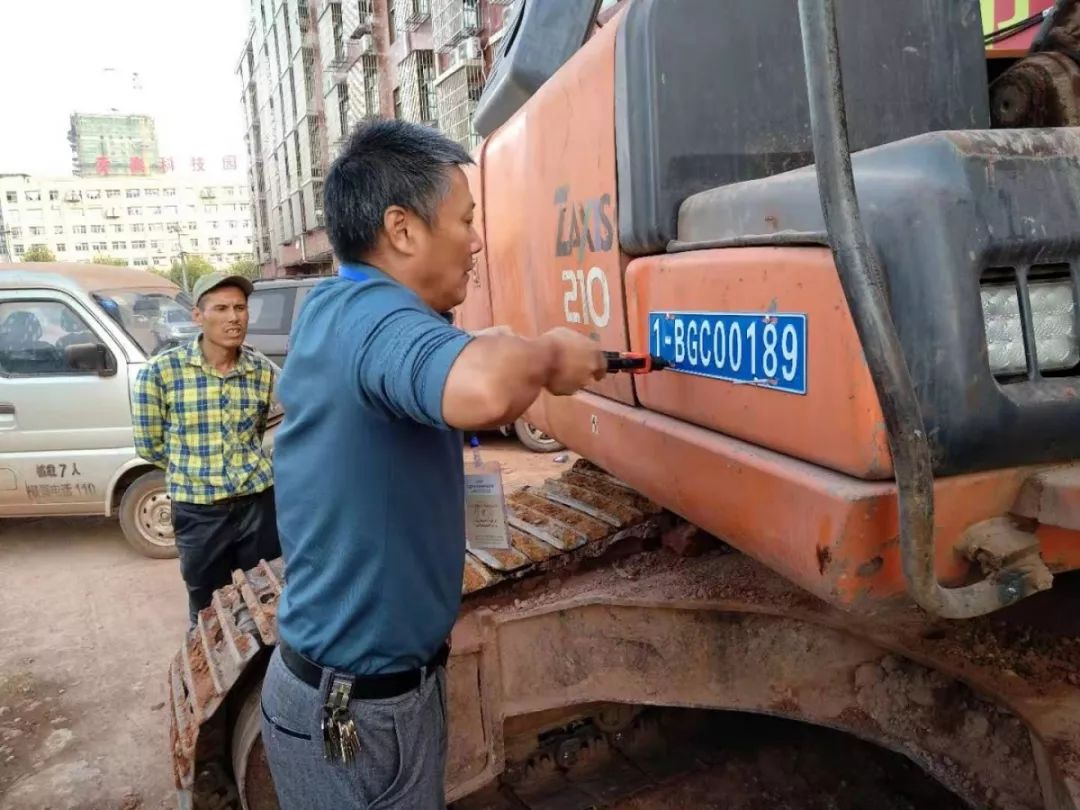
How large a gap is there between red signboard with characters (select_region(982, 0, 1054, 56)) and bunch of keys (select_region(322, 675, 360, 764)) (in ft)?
9.56

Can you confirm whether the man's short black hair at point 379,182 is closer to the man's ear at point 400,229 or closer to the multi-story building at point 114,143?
the man's ear at point 400,229

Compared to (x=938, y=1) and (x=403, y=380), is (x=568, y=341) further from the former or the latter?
(x=938, y=1)

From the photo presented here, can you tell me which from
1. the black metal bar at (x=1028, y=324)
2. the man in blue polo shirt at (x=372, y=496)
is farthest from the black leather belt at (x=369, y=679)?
the black metal bar at (x=1028, y=324)

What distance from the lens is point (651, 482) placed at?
2.11m

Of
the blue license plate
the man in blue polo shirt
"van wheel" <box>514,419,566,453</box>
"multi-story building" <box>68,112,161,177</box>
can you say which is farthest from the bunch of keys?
"multi-story building" <box>68,112,161,177</box>

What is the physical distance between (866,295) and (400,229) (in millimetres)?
809

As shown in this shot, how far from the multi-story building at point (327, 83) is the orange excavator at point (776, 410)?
33.9ft

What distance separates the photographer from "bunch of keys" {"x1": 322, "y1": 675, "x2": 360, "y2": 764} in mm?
1673

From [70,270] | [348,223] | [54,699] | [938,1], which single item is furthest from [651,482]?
[70,270]

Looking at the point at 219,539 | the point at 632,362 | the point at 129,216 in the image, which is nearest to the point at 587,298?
the point at 632,362

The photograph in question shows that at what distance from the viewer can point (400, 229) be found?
5.24ft

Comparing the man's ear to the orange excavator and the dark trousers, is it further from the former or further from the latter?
the dark trousers

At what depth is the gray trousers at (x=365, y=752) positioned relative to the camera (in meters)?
1.70

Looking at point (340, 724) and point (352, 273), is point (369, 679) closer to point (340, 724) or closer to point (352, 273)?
point (340, 724)
